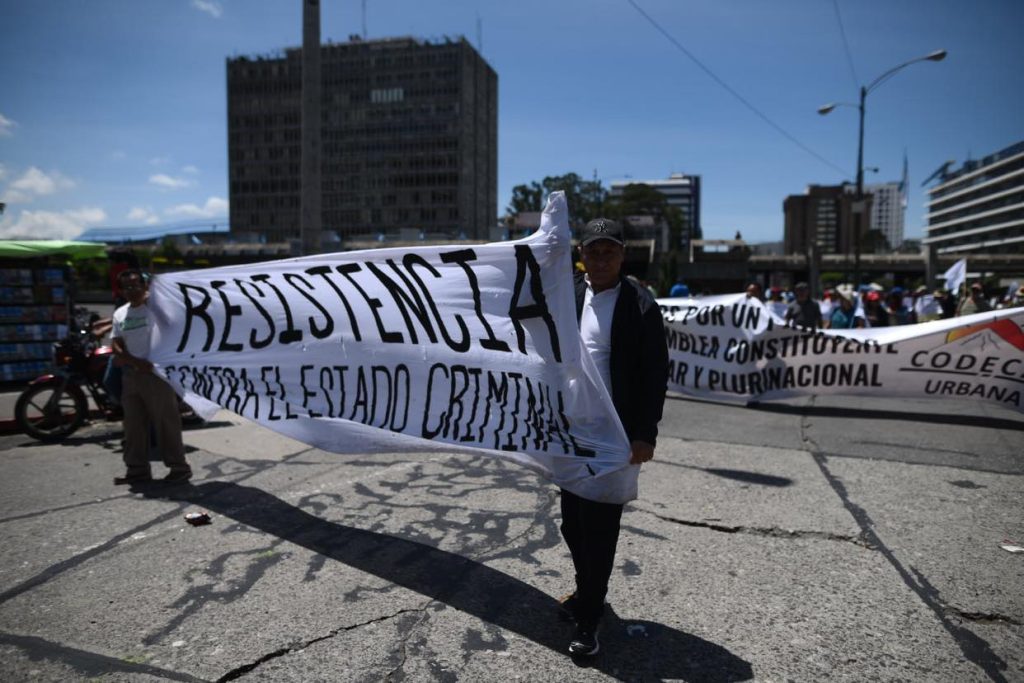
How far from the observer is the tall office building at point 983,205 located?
14675 cm

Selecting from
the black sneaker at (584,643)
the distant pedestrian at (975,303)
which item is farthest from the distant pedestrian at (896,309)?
the black sneaker at (584,643)

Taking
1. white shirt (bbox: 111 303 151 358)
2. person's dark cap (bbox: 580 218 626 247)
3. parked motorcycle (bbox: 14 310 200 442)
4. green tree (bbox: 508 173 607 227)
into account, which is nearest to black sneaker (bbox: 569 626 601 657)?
person's dark cap (bbox: 580 218 626 247)

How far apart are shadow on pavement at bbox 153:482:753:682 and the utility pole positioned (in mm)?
17770

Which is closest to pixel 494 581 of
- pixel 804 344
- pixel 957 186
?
pixel 804 344

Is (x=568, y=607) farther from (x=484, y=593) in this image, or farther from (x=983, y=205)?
(x=983, y=205)

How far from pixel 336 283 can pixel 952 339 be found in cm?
805

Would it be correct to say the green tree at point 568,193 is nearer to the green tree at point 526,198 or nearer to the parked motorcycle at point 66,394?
the green tree at point 526,198

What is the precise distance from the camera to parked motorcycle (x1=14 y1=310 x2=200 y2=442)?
7.06 m

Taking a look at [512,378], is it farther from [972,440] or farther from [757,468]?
[972,440]

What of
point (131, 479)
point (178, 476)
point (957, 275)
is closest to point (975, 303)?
point (957, 275)

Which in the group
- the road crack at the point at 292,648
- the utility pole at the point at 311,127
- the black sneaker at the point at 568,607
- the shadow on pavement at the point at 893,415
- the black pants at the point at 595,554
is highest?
the utility pole at the point at 311,127

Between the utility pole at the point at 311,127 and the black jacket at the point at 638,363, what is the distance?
19539 millimetres

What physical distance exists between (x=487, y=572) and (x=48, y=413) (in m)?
5.99

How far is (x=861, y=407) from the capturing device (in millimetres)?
9352
